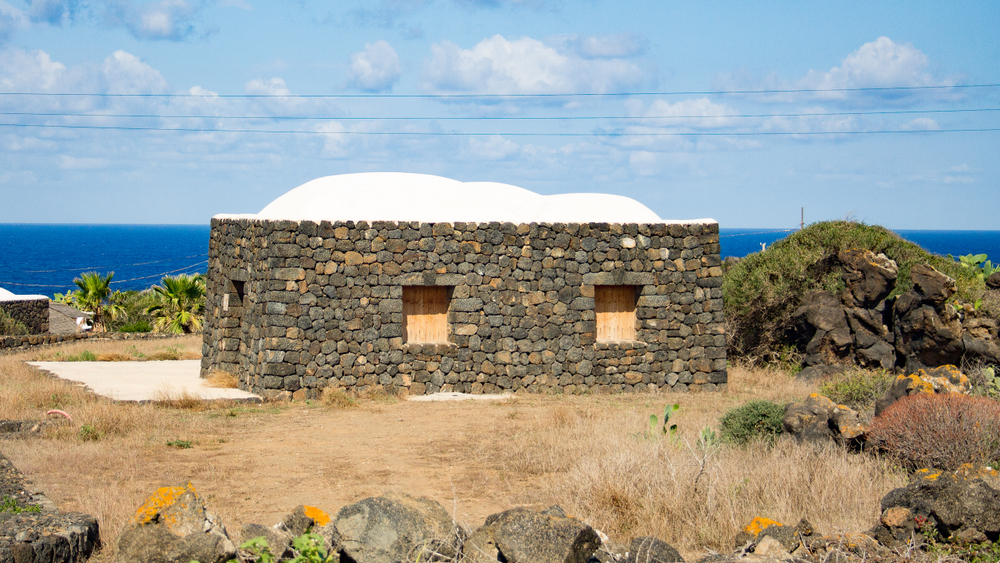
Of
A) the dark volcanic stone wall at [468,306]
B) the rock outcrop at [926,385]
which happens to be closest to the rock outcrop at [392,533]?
the rock outcrop at [926,385]

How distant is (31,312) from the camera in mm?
24672

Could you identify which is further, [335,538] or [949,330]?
[949,330]

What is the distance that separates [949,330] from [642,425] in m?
5.31

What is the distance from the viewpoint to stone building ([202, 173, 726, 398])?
13.3 meters

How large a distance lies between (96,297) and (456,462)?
20875 millimetres

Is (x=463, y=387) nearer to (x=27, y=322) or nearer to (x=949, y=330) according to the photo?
(x=949, y=330)

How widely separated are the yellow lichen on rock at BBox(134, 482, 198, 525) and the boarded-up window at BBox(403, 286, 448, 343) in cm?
892

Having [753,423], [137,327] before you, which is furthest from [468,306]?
[137,327]

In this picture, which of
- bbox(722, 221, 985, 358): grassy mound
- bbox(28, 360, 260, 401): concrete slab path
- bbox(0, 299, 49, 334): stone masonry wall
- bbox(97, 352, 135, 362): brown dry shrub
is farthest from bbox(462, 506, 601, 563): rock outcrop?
bbox(0, 299, 49, 334): stone masonry wall

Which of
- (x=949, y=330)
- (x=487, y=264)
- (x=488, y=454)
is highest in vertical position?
(x=487, y=264)

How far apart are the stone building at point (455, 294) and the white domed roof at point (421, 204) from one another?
37 millimetres

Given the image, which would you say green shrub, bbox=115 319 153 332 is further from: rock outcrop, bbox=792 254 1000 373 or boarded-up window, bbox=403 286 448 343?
rock outcrop, bbox=792 254 1000 373

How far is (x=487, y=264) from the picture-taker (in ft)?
45.6

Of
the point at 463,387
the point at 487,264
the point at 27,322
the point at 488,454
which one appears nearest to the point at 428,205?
the point at 487,264
